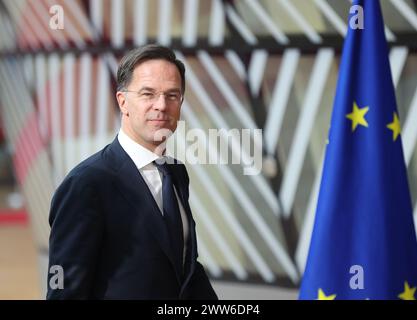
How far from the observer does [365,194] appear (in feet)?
7.57

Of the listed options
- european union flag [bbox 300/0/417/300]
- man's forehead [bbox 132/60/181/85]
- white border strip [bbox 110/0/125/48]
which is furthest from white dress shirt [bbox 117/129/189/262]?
white border strip [bbox 110/0/125/48]

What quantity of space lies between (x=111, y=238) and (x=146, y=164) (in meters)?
0.18

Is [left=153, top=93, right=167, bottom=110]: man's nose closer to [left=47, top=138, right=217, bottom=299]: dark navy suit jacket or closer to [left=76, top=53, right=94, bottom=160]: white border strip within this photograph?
[left=47, top=138, right=217, bottom=299]: dark navy suit jacket

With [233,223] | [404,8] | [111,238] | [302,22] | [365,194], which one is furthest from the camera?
[233,223]

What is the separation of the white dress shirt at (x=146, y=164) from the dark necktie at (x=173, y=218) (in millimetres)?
14

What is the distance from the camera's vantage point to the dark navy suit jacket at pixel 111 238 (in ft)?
4.47

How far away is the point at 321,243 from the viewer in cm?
233

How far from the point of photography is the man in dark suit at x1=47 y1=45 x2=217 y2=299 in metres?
1.37

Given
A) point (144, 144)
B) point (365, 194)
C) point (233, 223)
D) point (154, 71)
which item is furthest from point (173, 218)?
point (233, 223)

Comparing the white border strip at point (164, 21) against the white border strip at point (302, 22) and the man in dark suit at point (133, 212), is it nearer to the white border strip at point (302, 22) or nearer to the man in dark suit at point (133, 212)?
the white border strip at point (302, 22)

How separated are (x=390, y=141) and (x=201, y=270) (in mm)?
1052

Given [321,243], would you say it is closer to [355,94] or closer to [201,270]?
[355,94]

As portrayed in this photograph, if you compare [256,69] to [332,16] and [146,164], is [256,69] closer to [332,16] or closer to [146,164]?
[332,16]
